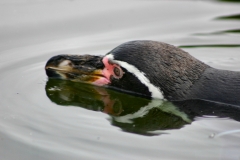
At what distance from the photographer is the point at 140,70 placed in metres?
8.49

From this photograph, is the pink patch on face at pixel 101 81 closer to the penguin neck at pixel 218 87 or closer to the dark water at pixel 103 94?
the dark water at pixel 103 94

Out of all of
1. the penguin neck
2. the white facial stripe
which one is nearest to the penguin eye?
the white facial stripe

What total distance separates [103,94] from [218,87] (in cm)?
161

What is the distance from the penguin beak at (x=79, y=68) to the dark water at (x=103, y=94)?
117 millimetres

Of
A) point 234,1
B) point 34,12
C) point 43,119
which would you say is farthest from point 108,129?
point 234,1

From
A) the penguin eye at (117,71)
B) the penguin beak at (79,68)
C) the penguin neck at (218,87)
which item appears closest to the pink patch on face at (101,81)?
the penguin beak at (79,68)

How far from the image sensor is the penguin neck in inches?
328

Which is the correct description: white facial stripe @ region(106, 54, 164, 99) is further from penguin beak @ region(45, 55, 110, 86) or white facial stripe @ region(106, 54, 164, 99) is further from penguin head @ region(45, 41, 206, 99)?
penguin beak @ region(45, 55, 110, 86)

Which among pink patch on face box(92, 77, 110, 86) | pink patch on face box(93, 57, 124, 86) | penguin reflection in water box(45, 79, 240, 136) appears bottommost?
penguin reflection in water box(45, 79, 240, 136)

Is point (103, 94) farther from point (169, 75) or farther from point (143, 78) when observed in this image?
point (169, 75)

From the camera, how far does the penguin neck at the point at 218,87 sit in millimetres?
8328

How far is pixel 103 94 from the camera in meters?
9.09

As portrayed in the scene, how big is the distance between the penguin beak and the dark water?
117 millimetres

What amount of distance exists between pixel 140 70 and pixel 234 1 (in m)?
4.87
